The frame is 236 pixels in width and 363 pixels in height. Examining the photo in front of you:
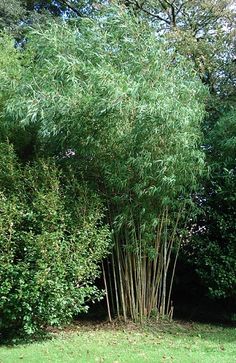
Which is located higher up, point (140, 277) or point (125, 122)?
point (125, 122)

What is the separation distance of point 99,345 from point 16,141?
8.47 ft

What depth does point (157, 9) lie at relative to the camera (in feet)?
28.9

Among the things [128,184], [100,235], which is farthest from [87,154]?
[100,235]

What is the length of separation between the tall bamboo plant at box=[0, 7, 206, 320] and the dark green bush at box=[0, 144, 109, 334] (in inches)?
15.7

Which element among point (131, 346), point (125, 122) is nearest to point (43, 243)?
point (131, 346)

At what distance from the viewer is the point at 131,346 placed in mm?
4496

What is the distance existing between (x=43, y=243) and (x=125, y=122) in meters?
1.52

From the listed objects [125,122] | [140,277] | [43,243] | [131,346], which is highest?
[125,122]

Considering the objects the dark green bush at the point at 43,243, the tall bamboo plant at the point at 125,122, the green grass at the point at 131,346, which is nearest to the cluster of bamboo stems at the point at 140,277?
the tall bamboo plant at the point at 125,122

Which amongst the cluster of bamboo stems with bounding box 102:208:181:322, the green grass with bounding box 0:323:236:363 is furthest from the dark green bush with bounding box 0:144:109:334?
the cluster of bamboo stems with bounding box 102:208:181:322

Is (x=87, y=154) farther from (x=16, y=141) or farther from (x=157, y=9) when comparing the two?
(x=157, y=9)

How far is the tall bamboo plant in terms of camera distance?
4.50 m

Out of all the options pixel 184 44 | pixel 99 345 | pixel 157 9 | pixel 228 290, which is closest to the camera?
pixel 99 345

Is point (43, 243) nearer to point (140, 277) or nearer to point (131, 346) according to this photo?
point (131, 346)
